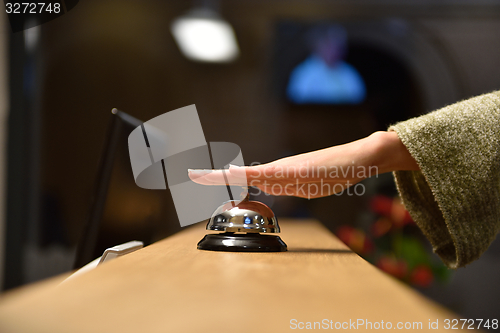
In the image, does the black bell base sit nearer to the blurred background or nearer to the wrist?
the wrist

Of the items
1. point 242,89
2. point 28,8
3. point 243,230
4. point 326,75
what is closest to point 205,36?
point 242,89

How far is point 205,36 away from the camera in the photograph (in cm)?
176

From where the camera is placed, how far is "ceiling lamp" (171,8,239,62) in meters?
1.73

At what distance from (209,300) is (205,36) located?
1682 mm

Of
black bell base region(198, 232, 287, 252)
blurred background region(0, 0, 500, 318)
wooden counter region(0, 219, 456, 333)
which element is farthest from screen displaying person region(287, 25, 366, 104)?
wooden counter region(0, 219, 456, 333)

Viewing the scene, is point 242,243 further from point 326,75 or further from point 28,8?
point 28,8

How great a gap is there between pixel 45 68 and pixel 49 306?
183cm

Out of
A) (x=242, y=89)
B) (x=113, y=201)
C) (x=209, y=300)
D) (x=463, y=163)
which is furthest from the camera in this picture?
(x=242, y=89)

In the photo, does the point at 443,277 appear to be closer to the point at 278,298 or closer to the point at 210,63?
the point at 210,63

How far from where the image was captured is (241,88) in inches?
68.0

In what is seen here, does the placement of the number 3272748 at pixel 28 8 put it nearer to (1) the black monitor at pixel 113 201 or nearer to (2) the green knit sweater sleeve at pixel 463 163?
(1) the black monitor at pixel 113 201

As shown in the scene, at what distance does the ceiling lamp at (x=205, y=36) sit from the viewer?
1.73 meters

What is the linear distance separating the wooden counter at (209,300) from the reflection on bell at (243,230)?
0.12 metres

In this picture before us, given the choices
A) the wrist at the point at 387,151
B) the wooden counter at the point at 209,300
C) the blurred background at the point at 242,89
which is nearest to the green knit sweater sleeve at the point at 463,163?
the wrist at the point at 387,151
